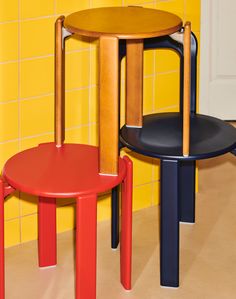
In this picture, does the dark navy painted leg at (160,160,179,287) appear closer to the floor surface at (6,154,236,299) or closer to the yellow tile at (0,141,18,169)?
the floor surface at (6,154,236,299)

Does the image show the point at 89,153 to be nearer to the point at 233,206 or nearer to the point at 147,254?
the point at 147,254

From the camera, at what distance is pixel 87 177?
306cm

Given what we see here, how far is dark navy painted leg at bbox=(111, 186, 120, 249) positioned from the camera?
3572mm

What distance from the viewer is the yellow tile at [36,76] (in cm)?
344

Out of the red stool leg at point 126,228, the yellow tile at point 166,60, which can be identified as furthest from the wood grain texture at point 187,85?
the yellow tile at point 166,60

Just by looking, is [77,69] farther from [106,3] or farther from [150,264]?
[150,264]

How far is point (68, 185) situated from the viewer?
118 inches

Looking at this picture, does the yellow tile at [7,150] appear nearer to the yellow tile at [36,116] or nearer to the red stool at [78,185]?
the yellow tile at [36,116]

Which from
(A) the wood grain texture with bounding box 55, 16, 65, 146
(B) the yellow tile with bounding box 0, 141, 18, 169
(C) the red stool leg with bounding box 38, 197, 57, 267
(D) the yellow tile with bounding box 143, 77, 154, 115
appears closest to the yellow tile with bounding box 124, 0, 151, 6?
(D) the yellow tile with bounding box 143, 77, 154, 115

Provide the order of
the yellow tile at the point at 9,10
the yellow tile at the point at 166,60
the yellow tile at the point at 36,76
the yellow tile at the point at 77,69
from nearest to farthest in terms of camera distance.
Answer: the yellow tile at the point at 9,10
the yellow tile at the point at 36,76
the yellow tile at the point at 77,69
the yellow tile at the point at 166,60

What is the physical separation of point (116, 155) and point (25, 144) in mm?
556

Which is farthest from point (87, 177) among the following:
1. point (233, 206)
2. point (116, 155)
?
point (233, 206)

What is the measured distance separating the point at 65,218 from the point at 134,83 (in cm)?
65

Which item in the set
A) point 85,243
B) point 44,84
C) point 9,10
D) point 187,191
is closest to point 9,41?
point 9,10
